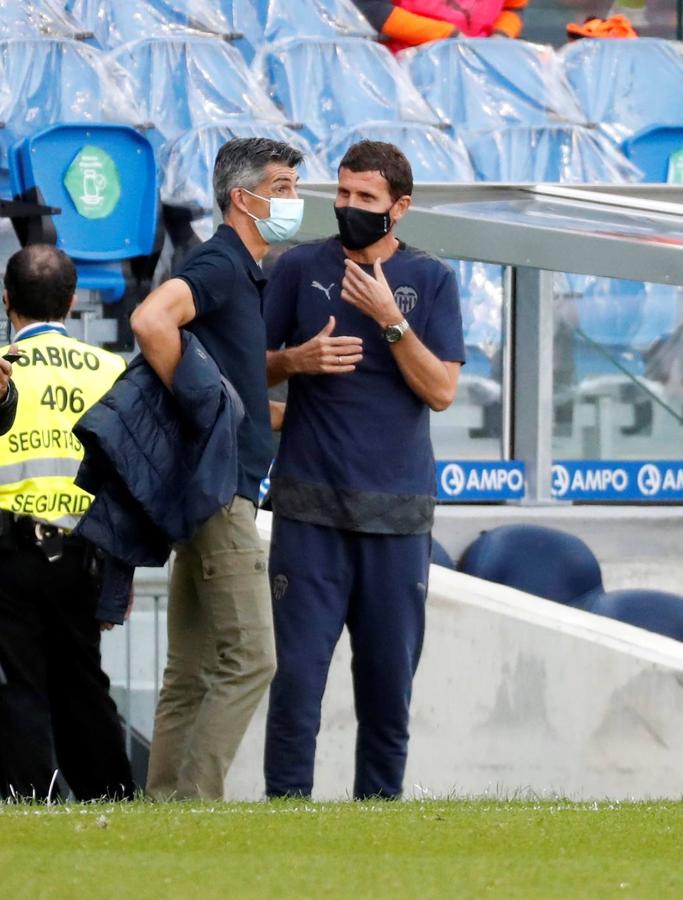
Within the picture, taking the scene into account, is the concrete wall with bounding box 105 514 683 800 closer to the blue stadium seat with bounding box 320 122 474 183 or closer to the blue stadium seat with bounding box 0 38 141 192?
the blue stadium seat with bounding box 0 38 141 192

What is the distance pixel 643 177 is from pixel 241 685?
8.65 m

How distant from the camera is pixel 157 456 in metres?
4.64

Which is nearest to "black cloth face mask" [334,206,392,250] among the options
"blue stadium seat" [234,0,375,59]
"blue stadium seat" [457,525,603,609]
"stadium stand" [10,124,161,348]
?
"blue stadium seat" [457,525,603,609]

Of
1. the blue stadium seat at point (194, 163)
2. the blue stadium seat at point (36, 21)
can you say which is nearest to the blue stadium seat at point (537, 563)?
the blue stadium seat at point (194, 163)

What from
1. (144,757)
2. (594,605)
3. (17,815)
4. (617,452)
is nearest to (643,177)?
(617,452)

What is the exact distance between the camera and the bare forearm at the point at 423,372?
196 inches

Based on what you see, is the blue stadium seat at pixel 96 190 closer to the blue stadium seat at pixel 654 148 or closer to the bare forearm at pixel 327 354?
the blue stadium seat at pixel 654 148

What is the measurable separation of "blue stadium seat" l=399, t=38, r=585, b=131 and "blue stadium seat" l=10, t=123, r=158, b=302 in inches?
119

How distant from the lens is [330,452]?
5.08 m

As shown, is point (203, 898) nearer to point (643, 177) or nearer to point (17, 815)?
point (17, 815)

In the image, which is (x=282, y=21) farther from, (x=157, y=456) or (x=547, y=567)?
(x=157, y=456)

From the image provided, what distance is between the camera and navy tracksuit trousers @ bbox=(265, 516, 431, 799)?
5.03 m

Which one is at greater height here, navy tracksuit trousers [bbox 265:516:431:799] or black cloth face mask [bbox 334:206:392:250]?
black cloth face mask [bbox 334:206:392:250]

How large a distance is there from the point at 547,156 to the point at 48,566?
26.2ft
